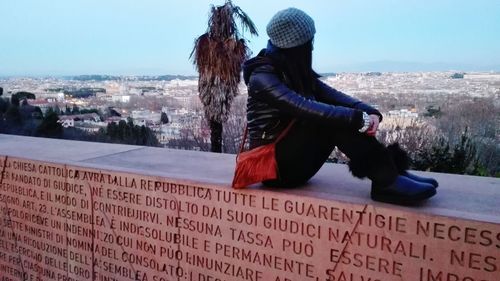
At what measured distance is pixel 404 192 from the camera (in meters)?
2.31

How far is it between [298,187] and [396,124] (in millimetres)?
11059

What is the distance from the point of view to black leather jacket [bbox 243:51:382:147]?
2301 millimetres

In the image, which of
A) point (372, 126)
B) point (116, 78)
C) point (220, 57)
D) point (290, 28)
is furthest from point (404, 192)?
point (116, 78)

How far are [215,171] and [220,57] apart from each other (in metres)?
9.55

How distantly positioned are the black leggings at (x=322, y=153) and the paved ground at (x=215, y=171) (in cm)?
12

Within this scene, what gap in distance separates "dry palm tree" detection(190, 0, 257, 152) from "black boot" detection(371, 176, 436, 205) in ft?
34.2

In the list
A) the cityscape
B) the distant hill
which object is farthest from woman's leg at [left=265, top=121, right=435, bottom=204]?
the distant hill

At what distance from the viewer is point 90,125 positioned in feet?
68.0

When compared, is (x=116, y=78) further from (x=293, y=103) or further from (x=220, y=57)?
(x=293, y=103)

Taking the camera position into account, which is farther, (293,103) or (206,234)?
(206,234)

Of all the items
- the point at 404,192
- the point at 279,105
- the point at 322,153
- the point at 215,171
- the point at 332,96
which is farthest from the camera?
the point at 215,171

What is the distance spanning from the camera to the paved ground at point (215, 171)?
240 centimetres

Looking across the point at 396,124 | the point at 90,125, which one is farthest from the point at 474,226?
the point at 90,125

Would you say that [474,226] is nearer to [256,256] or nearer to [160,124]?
[256,256]
